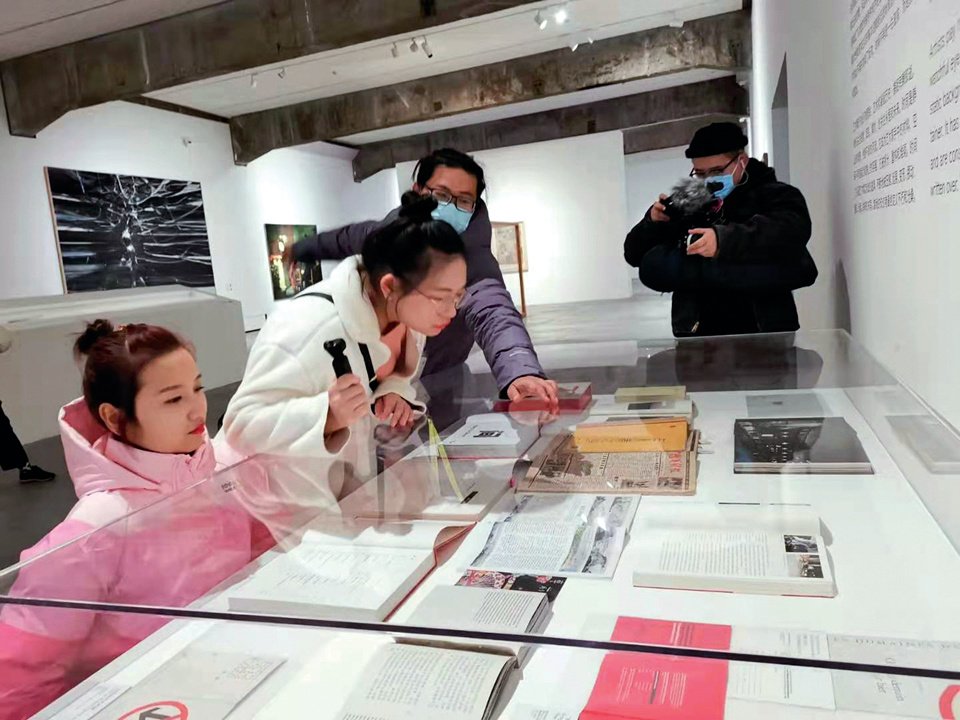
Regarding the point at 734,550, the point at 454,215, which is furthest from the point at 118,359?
the point at 734,550

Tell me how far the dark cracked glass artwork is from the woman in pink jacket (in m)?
5.99

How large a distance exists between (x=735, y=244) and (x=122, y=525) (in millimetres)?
1615

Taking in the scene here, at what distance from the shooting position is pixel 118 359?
5.00 feet

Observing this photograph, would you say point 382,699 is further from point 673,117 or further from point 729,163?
point 673,117

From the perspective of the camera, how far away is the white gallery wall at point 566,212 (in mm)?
9500

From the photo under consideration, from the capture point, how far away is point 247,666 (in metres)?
0.86

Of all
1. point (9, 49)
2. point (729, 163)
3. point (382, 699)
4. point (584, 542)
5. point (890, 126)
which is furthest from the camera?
point (9, 49)

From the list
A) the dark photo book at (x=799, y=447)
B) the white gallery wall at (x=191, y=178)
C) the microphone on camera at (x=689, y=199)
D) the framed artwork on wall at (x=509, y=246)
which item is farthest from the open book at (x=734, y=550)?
the framed artwork on wall at (x=509, y=246)

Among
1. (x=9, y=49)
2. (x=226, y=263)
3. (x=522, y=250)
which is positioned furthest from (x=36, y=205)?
(x=522, y=250)

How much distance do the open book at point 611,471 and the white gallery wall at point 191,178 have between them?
614 centimetres

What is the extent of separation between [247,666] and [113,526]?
1.49ft

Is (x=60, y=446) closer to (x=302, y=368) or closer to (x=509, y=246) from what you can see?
(x=302, y=368)

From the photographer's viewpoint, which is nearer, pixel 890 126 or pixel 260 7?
pixel 890 126

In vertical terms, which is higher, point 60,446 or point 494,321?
point 494,321
